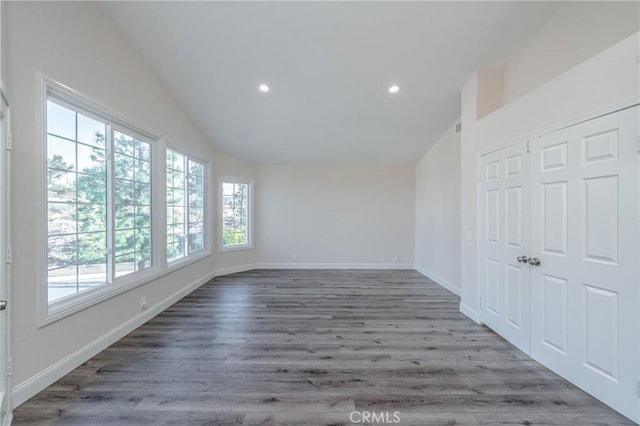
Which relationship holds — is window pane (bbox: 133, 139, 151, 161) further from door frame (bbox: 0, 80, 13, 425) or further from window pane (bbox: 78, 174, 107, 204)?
door frame (bbox: 0, 80, 13, 425)

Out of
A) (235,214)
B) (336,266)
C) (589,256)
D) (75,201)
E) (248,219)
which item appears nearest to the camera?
(589,256)

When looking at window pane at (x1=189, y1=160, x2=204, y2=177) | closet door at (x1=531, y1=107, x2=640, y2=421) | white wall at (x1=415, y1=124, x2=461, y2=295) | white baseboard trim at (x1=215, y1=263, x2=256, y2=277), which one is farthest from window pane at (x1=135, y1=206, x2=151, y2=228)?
white wall at (x1=415, y1=124, x2=461, y2=295)

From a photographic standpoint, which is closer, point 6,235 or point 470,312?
point 6,235

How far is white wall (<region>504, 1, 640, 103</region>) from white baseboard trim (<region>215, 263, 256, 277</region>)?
18.8ft

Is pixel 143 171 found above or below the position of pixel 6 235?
above

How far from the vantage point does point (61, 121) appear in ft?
8.04

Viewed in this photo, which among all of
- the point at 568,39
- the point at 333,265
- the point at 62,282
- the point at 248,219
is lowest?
the point at 333,265

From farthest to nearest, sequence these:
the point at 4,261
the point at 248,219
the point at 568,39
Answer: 1. the point at 248,219
2. the point at 568,39
3. the point at 4,261

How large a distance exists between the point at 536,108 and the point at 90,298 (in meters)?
4.66

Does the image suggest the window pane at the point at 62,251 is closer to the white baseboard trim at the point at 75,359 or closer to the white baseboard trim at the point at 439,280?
the white baseboard trim at the point at 75,359

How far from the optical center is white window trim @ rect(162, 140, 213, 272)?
3.95 metres

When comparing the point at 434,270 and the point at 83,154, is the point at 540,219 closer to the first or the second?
the point at 434,270

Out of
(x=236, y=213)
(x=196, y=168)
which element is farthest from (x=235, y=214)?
(x=196, y=168)

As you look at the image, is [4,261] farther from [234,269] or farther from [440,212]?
[440,212]
